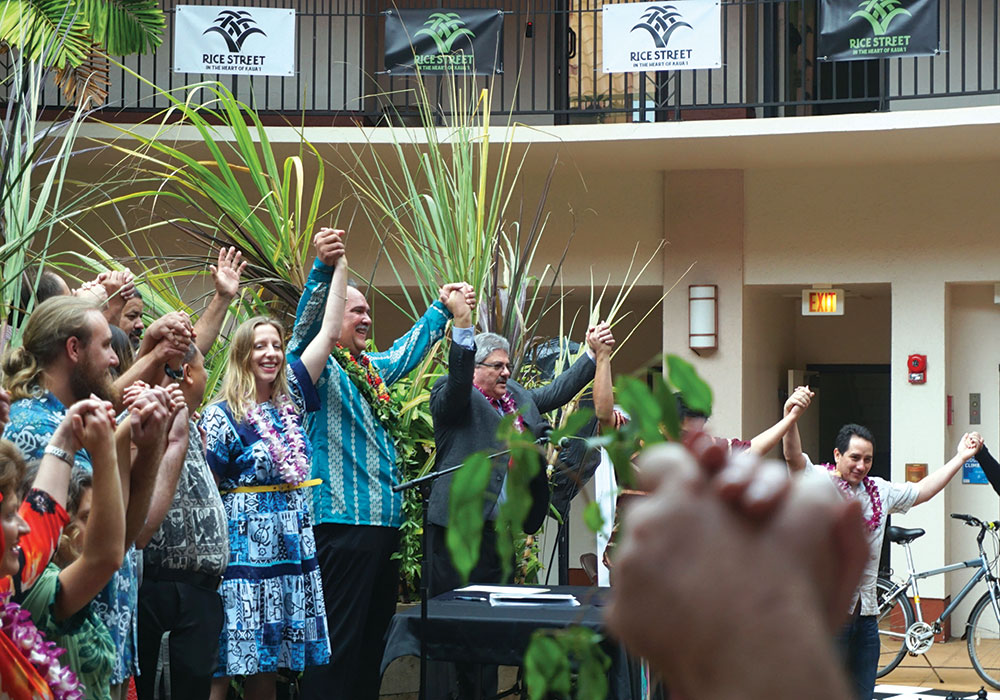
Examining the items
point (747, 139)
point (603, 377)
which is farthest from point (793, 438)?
point (747, 139)

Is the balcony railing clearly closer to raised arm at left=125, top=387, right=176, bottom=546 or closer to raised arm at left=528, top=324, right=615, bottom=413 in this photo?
raised arm at left=528, top=324, right=615, bottom=413

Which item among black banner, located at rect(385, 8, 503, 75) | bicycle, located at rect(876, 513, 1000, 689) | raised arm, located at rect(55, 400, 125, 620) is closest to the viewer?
raised arm, located at rect(55, 400, 125, 620)

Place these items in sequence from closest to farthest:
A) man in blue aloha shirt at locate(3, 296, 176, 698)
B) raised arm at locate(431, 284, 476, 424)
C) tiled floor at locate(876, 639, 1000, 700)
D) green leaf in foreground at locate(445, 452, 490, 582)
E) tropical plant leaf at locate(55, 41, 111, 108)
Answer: green leaf in foreground at locate(445, 452, 490, 582) < man in blue aloha shirt at locate(3, 296, 176, 698) < raised arm at locate(431, 284, 476, 424) < tiled floor at locate(876, 639, 1000, 700) < tropical plant leaf at locate(55, 41, 111, 108)

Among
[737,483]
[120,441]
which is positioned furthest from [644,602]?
[120,441]

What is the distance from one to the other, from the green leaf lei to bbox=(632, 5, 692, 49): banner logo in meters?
4.78

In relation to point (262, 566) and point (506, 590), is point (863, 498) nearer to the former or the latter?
point (506, 590)

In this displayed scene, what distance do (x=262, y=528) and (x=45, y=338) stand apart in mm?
1186

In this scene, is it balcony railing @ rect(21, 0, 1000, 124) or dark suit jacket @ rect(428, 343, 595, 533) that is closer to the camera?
dark suit jacket @ rect(428, 343, 595, 533)

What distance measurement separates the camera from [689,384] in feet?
2.72

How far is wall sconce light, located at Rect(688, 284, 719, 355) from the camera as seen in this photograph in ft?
31.6

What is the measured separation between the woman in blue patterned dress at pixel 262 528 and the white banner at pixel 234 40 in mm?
5113

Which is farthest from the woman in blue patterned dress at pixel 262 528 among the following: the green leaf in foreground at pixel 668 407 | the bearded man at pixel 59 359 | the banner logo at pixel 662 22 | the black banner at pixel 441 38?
the banner logo at pixel 662 22

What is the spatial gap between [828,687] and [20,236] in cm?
355

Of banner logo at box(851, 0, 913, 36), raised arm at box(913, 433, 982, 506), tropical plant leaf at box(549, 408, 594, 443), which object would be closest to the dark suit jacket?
raised arm at box(913, 433, 982, 506)
